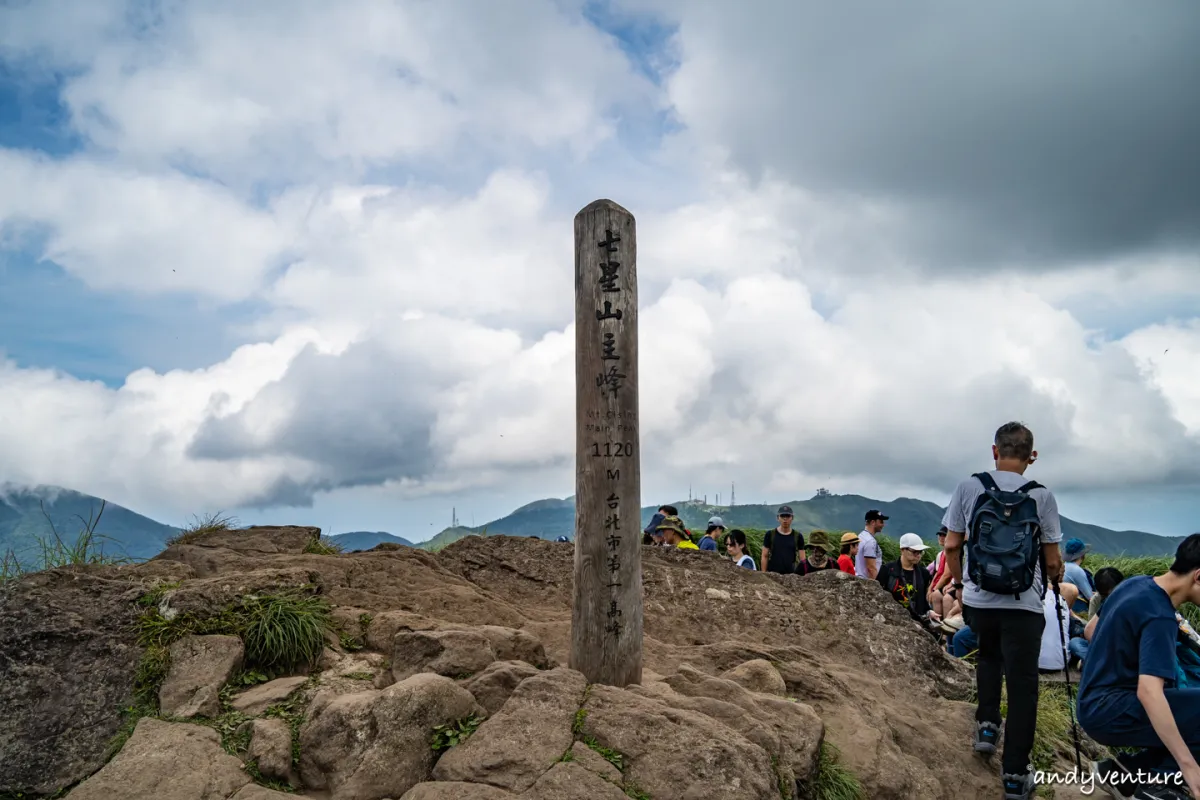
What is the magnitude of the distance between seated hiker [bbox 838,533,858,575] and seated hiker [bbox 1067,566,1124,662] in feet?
13.6

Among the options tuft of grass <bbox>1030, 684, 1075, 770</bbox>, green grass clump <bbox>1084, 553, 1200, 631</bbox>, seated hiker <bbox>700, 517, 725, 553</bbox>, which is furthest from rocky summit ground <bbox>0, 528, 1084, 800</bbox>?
green grass clump <bbox>1084, 553, 1200, 631</bbox>

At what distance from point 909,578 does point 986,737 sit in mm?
5478

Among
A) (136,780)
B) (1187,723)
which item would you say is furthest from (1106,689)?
(136,780)

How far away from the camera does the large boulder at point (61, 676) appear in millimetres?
5258

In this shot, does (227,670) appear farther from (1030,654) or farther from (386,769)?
(1030,654)

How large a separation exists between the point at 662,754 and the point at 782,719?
1.37m

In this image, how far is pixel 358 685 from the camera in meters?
5.99

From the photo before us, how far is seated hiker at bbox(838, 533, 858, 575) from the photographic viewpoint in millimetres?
13273

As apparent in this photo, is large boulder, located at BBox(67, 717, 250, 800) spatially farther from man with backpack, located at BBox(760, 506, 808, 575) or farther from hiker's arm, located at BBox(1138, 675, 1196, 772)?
man with backpack, located at BBox(760, 506, 808, 575)

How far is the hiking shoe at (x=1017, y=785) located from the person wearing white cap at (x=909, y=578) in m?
5.56

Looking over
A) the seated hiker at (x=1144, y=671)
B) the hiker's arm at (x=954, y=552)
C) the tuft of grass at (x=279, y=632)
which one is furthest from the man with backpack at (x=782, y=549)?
the tuft of grass at (x=279, y=632)

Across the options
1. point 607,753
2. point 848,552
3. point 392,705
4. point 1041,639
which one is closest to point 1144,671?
point 1041,639

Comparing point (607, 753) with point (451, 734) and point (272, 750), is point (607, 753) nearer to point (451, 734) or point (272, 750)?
point (451, 734)

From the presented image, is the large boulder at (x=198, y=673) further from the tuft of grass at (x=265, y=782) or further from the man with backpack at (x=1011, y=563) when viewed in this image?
the man with backpack at (x=1011, y=563)
